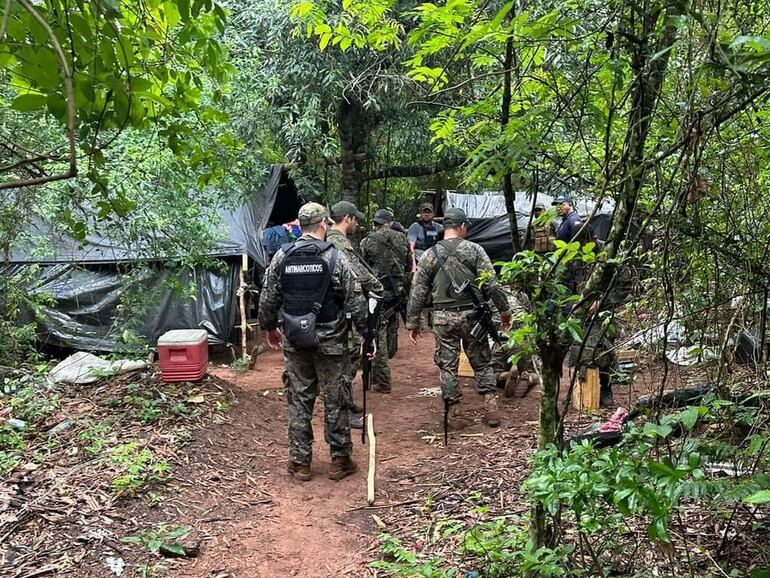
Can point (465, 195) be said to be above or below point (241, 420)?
above

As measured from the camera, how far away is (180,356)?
6.51 metres

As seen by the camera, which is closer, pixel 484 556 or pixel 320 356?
pixel 484 556

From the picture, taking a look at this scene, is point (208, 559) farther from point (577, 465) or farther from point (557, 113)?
point (557, 113)

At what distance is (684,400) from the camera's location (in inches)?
127

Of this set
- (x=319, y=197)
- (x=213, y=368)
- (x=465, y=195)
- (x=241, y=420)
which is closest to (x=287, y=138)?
(x=319, y=197)

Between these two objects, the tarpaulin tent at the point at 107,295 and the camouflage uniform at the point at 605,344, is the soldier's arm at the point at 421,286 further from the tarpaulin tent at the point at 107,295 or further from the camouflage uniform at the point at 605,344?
the tarpaulin tent at the point at 107,295

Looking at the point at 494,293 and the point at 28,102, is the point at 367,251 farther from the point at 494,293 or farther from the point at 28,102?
the point at 28,102

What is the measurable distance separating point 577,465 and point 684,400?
129 centimetres

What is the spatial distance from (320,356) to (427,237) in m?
5.36

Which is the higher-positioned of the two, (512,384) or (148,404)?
(148,404)

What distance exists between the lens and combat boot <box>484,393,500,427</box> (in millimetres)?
6094

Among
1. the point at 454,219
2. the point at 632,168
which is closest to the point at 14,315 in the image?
the point at 454,219

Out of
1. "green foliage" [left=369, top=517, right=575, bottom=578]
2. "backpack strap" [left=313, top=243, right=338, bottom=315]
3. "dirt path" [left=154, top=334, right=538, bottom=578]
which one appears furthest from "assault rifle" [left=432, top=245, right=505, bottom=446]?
"green foliage" [left=369, top=517, right=575, bottom=578]

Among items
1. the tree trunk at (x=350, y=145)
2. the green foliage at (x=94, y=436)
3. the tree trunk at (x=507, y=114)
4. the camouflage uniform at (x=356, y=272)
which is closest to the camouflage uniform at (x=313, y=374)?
the camouflage uniform at (x=356, y=272)
